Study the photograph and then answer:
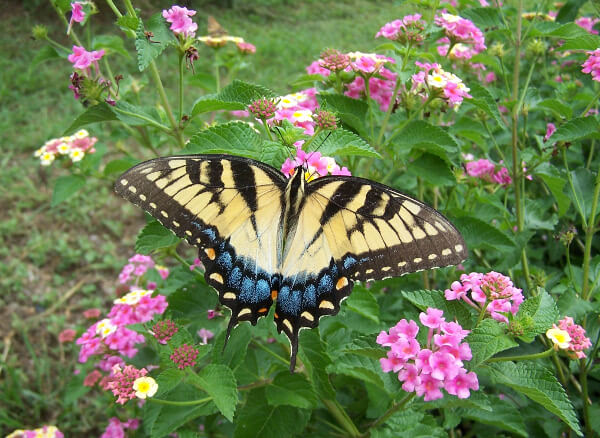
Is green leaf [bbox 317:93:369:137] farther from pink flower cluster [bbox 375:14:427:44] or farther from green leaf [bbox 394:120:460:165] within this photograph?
pink flower cluster [bbox 375:14:427:44]

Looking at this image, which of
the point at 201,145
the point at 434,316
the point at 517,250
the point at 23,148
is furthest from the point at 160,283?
the point at 23,148

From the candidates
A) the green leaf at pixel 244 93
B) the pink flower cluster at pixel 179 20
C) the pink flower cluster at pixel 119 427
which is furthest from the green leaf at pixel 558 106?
the pink flower cluster at pixel 119 427

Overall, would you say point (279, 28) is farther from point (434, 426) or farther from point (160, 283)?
point (434, 426)

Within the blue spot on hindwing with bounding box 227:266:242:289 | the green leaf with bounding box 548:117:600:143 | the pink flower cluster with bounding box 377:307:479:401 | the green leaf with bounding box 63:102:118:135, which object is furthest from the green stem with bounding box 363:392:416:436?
the green leaf with bounding box 63:102:118:135

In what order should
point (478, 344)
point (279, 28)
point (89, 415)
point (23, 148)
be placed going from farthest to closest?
point (279, 28) < point (23, 148) < point (89, 415) < point (478, 344)

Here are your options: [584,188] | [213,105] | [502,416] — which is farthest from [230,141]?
[584,188]

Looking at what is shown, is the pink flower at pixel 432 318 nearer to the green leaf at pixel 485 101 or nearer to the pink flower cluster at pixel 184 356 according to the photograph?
the pink flower cluster at pixel 184 356

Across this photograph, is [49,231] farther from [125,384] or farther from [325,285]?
[325,285]

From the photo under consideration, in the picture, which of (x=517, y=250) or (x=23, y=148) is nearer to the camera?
(x=517, y=250)
